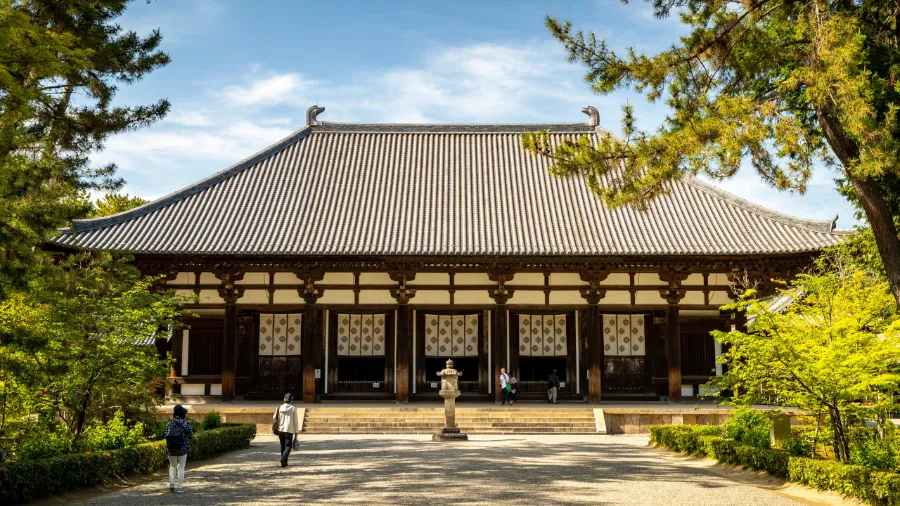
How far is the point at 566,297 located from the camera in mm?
22000

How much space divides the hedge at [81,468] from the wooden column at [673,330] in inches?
472

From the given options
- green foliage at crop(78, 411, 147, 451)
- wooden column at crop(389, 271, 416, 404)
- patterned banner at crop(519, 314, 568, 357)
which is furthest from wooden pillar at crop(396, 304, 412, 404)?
green foliage at crop(78, 411, 147, 451)

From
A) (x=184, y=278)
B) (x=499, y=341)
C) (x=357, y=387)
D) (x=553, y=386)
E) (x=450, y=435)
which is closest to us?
(x=450, y=435)

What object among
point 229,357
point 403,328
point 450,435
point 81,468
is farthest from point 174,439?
point 403,328

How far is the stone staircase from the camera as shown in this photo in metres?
18.8

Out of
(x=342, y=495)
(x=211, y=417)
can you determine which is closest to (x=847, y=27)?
(x=342, y=495)

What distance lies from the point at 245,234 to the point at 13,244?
519 inches

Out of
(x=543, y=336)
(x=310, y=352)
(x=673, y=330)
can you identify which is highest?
(x=673, y=330)

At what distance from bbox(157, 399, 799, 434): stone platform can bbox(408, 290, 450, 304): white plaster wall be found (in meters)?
3.30

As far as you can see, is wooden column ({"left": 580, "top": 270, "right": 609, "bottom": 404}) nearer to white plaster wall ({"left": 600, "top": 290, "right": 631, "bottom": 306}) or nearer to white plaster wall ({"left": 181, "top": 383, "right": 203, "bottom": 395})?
white plaster wall ({"left": 600, "top": 290, "right": 631, "bottom": 306})

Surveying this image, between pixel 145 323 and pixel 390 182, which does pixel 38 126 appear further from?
pixel 390 182

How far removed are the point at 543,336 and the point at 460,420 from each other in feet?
15.1

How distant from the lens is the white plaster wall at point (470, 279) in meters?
22.0

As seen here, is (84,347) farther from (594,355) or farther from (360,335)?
(594,355)
